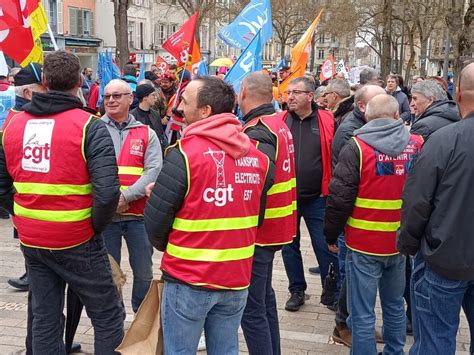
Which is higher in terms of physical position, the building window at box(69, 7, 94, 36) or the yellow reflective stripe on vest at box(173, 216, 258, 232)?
the building window at box(69, 7, 94, 36)

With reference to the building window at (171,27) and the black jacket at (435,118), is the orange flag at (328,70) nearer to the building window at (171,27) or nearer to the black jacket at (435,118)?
the black jacket at (435,118)

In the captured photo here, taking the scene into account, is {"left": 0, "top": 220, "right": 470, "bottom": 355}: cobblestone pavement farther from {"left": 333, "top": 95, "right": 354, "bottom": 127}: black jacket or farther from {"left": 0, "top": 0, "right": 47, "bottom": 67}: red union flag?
{"left": 0, "top": 0, "right": 47, "bottom": 67}: red union flag

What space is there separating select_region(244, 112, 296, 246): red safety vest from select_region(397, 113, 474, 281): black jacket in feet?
3.07

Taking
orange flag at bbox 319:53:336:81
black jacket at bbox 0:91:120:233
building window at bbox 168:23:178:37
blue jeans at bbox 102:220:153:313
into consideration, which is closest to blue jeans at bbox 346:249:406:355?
blue jeans at bbox 102:220:153:313

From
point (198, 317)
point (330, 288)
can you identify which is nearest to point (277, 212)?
point (198, 317)

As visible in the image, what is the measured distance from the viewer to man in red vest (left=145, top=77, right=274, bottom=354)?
271 cm

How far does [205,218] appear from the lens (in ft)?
8.94

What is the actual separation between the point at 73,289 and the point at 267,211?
1.30 meters

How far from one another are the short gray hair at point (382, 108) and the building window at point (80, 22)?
39580 mm

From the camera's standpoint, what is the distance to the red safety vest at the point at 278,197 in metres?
3.67

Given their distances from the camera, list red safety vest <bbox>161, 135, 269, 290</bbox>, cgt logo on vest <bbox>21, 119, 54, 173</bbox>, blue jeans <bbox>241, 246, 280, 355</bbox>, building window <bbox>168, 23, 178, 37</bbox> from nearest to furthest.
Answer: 1. red safety vest <bbox>161, 135, 269, 290</bbox>
2. cgt logo on vest <bbox>21, 119, 54, 173</bbox>
3. blue jeans <bbox>241, 246, 280, 355</bbox>
4. building window <bbox>168, 23, 178, 37</bbox>

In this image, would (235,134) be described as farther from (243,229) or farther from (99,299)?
(99,299)

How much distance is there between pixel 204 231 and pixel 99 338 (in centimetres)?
124

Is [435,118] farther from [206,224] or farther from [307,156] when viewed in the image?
[206,224]
